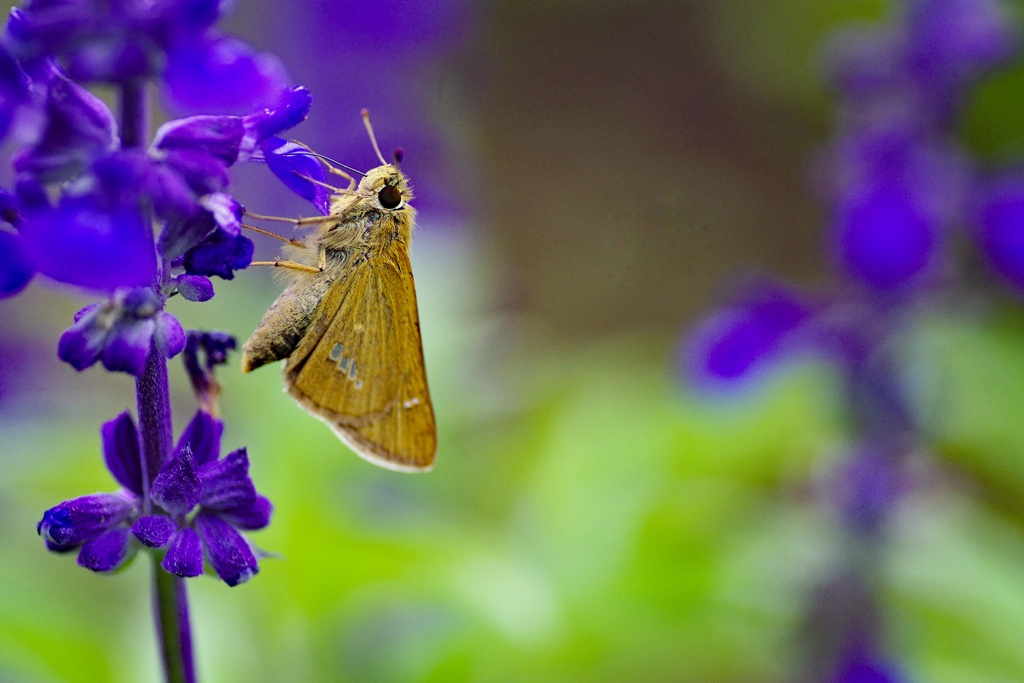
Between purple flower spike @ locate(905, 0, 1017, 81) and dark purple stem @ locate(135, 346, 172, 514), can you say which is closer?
dark purple stem @ locate(135, 346, 172, 514)

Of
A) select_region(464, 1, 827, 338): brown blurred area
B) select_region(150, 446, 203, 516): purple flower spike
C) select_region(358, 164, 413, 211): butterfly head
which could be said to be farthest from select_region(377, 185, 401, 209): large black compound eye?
select_region(464, 1, 827, 338): brown blurred area

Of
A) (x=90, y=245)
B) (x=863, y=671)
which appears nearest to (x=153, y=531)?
(x=90, y=245)

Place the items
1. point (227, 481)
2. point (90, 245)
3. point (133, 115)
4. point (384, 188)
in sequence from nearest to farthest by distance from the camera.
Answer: point (90, 245) → point (133, 115) → point (227, 481) → point (384, 188)

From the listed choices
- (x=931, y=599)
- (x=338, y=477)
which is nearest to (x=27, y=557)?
(x=338, y=477)

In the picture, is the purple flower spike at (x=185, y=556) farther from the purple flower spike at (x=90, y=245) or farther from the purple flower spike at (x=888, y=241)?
the purple flower spike at (x=888, y=241)

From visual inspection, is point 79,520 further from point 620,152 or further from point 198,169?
point 620,152

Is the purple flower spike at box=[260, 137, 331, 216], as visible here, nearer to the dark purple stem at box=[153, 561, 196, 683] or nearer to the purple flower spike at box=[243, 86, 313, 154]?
the purple flower spike at box=[243, 86, 313, 154]

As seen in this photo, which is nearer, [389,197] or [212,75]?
[212,75]
